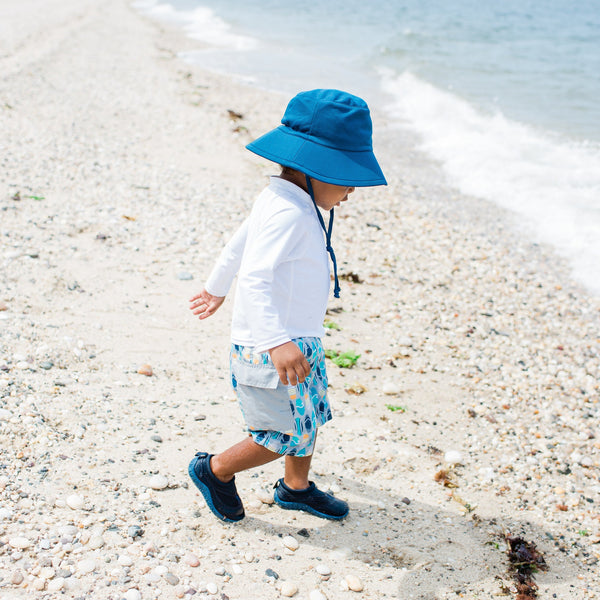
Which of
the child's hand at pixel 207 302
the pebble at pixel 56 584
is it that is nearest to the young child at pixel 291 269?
the child's hand at pixel 207 302

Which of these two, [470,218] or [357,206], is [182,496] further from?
[470,218]

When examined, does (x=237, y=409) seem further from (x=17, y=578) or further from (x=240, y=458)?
(x=17, y=578)

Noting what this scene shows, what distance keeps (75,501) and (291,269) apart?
159 cm

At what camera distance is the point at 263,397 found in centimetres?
275

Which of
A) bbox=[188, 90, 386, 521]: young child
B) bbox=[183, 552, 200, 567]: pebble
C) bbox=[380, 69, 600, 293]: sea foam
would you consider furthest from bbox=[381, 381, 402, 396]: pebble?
bbox=[380, 69, 600, 293]: sea foam

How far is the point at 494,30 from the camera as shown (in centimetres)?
3025

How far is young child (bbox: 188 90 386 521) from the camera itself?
8.30ft

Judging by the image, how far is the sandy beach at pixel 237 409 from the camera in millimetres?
2908

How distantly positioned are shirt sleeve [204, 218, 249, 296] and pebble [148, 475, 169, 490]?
3.51 feet

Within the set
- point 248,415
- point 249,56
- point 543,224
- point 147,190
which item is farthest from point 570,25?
point 248,415

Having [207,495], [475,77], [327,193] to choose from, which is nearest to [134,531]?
[207,495]

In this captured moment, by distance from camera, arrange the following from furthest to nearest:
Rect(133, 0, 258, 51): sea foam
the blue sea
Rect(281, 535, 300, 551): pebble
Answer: Rect(133, 0, 258, 51): sea foam, the blue sea, Rect(281, 535, 300, 551): pebble

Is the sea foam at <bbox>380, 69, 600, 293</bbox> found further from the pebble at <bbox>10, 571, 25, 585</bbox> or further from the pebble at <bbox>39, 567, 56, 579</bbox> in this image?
the pebble at <bbox>10, 571, 25, 585</bbox>

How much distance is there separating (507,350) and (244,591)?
3.53 m
